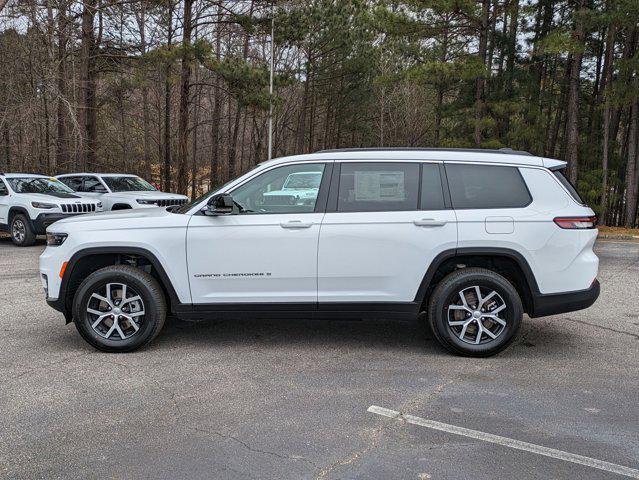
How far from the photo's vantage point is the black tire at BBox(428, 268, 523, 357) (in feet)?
15.4

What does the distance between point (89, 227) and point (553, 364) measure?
4.33 meters

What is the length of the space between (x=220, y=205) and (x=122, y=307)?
1310mm

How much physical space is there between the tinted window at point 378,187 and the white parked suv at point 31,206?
9.45 m

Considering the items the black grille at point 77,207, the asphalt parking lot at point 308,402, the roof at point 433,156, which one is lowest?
the asphalt parking lot at point 308,402

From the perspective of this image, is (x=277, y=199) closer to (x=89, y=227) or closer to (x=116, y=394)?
(x=89, y=227)

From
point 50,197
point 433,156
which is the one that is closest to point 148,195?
point 50,197

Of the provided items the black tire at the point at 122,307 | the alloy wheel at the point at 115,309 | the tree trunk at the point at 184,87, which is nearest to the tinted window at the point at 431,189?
the black tire at the point at 122,307

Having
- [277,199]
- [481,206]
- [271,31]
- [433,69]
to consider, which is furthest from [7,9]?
[481,206]

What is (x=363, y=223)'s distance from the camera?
471 cm

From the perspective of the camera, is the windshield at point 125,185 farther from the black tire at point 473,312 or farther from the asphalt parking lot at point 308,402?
Answer: the black tire at point 473,312

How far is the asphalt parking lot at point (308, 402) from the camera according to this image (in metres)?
3.07

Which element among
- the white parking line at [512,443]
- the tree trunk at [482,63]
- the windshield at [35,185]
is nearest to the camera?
the white parking line at [512,443]

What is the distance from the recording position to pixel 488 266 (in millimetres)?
4949

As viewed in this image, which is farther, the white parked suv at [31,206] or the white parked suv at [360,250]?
the white parked suv at [31,206]
